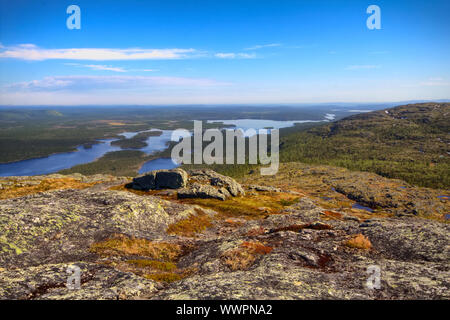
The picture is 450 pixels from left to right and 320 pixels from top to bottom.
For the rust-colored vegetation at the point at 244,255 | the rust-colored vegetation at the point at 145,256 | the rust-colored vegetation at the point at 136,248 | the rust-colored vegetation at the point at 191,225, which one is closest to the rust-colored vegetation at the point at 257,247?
the rust-colored vegetation at the point at 244,255

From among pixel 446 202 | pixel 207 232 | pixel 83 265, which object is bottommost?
pixel 446 202

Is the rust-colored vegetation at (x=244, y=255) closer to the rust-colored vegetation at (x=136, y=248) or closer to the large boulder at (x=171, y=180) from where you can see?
the rust-colored vegetation at (x=136, y=248)

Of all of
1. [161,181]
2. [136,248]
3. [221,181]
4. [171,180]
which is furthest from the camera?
[221,181]

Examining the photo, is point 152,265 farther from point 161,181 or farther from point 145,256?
point 161,181

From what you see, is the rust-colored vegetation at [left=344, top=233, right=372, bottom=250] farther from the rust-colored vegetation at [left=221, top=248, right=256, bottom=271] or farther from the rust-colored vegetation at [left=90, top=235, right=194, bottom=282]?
the rust-colored vegetation at [left=90, top=235, right=194, bottom=282]

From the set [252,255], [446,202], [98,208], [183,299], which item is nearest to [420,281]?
[252,255]

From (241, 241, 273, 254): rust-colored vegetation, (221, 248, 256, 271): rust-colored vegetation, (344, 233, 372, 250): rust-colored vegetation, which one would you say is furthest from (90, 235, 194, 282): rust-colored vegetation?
(344, 233, 372, 250): rust-colored vegetation

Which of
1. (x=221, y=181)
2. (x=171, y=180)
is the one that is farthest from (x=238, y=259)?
(x=221, y=181)
